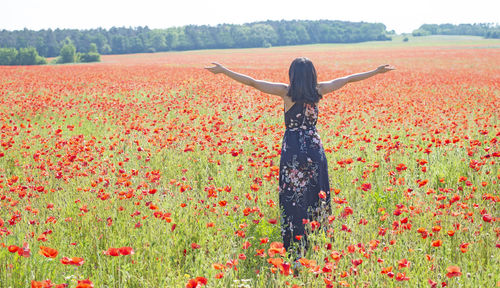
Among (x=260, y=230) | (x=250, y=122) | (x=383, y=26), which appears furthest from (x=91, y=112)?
(x=383, y=26)

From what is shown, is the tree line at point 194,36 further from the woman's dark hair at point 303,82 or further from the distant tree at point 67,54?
the woman's dark hair at point 303,82

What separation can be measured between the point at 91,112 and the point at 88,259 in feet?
22.3

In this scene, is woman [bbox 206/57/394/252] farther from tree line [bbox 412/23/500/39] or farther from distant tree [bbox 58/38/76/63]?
tree line [bbox 412/23/500/39]

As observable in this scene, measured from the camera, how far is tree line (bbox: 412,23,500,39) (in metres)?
117

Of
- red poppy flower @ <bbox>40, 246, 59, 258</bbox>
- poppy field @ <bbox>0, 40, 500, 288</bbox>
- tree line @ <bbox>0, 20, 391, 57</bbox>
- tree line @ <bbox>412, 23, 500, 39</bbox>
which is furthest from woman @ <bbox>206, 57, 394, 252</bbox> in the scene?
tree line @ <bbox>412, 23, 500, 39</bbox>

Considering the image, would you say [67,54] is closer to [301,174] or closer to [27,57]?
[27,57]

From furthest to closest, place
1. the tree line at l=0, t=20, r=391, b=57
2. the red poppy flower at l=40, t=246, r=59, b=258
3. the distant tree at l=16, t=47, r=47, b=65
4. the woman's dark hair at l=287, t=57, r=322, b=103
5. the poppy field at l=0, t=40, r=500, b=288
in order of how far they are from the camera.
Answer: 1. the tree line at l=0, t=20, r=391, b=57
2. the distant tree at l=16, t=47, r=47, b=65
3. the woman's dark hair at l=287, t=57, r=322, b=103
4. the poppy field at l=0, t=40, r=500, b=288
5. the red poppy flower at l=40, t=246, r=59, b=258

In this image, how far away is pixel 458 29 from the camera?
12962 centimetres

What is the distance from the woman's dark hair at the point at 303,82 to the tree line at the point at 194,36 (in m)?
82.2

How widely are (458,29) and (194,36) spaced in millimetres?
88445

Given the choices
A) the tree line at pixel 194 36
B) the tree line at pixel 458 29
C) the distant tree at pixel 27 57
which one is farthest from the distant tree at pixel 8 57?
the tree line at pixel 458 29

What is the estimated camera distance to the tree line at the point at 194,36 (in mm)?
77188

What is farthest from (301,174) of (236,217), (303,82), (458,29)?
(458,29)

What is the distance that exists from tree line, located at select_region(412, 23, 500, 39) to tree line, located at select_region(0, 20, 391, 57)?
2438 cm
